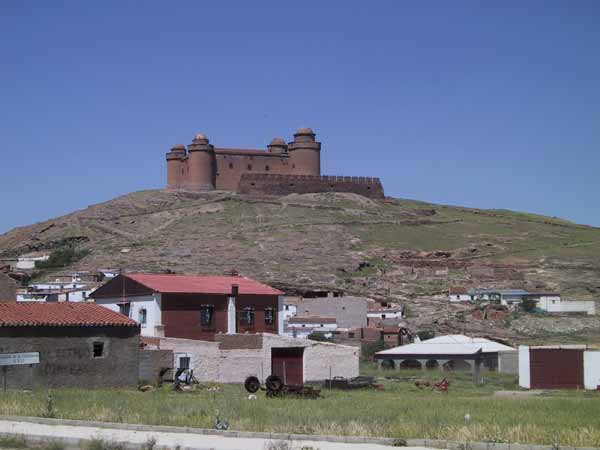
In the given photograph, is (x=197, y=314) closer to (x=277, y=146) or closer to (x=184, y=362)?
(x=184, y=362)

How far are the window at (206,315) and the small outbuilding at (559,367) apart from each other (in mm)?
13272

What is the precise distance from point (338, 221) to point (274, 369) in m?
72.6

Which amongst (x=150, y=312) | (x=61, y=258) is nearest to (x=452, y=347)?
(x=150, y=312)

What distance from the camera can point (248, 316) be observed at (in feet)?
144

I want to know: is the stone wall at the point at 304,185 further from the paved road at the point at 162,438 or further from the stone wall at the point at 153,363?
the paved road at the point at 162,438

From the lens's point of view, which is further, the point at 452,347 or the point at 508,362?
the point at 452,347

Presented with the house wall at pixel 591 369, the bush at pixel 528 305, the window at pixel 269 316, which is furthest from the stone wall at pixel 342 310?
the house wall at pixel 591 369

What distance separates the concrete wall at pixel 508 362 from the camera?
47.2 m

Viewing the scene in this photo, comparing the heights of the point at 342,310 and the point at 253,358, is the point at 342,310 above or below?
above

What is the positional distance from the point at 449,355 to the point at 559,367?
10348 mm

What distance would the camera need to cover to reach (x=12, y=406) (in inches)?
875

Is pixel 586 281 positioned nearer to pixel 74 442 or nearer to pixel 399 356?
pixel 399 356

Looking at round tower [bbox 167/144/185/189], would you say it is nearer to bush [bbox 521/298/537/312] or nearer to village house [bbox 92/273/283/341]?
bush [bbox 521/298/537/312]

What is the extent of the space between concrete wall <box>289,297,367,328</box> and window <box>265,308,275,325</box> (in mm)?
25428
